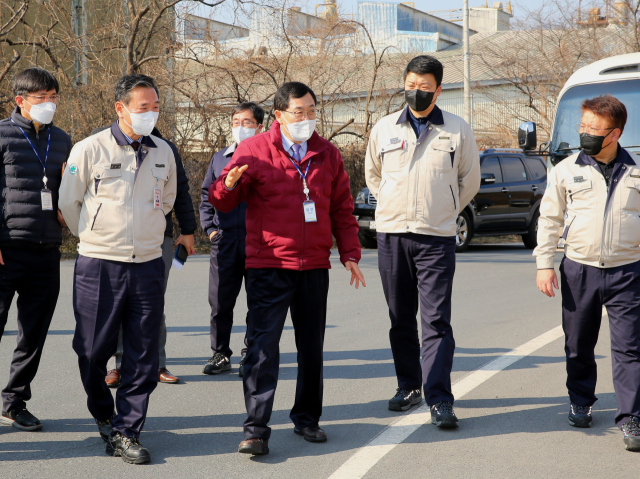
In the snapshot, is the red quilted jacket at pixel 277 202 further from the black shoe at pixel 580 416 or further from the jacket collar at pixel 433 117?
the black shoe at pixel 580 416

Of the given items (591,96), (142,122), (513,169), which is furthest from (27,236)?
(513,169)

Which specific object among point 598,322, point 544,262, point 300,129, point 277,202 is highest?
point 300,129

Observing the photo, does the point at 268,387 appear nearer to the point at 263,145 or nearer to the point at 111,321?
the point at 111,321

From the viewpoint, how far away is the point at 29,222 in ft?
15.1

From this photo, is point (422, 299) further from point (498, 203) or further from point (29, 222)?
point (498, 203)

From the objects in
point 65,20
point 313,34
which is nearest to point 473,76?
point 313,34

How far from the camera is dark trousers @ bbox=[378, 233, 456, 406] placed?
4.86m

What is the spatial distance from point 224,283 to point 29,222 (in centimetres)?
192

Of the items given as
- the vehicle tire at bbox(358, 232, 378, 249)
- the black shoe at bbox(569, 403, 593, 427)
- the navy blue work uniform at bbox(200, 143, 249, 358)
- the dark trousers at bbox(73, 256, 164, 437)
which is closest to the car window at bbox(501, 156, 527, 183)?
the vehicle tire at bbox(358, 232, 378, 249)

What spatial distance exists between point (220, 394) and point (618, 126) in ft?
11.0

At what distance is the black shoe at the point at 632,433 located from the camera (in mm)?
4355

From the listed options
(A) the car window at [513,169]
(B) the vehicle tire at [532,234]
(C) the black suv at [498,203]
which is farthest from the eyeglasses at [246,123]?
(B) the vehicle tire at [532,234]

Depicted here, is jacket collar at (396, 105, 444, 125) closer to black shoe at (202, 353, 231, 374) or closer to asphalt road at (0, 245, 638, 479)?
A: asphalt road at (0, 245, 638, 479)

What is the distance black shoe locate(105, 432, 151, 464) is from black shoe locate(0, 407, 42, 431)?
0.68 metres
